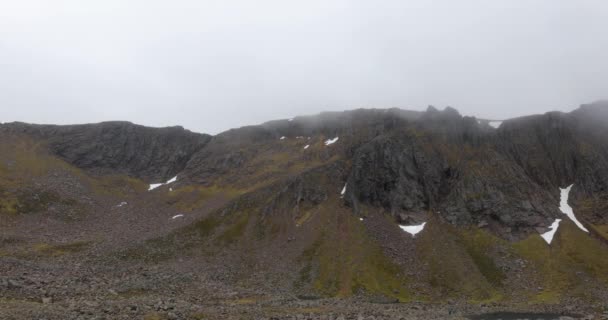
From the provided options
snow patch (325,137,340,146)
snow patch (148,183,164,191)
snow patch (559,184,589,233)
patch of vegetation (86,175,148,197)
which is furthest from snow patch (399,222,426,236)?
patch of vegetation (86,175,148,197)

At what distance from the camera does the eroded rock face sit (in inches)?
6309

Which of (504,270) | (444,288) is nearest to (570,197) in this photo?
(504,270)

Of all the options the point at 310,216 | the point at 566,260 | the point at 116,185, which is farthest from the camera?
the point at 116,185

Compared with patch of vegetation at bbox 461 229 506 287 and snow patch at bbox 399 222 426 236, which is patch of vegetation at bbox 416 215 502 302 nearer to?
patch of vegetation at bbox 461 229 506 287

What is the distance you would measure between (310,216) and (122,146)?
91.6m

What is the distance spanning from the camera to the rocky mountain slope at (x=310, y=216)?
80188 millimetres

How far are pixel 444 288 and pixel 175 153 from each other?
117807mm

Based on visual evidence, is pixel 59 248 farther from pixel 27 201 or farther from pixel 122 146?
pixel 122 146

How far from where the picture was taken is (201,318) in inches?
1813

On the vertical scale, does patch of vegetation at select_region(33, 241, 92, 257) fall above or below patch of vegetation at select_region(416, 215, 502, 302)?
above

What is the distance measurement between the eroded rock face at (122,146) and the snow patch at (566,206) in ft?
431

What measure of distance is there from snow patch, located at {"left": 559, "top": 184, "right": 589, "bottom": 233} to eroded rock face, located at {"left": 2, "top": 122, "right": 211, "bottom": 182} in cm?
13126

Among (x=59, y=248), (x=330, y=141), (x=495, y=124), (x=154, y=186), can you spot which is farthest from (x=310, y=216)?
(x=495, y=124)

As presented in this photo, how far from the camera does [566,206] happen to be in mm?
133250
